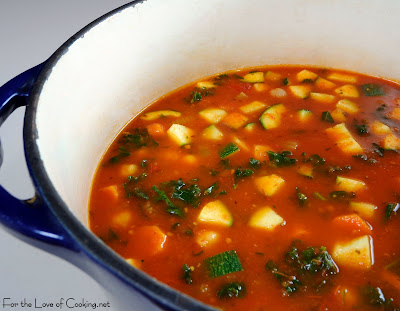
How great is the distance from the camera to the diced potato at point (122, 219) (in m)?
1.92

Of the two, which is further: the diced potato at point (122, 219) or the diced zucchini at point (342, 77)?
the diced zucchini at point (342, 77)

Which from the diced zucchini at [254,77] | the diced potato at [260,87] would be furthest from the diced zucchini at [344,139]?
the diced zucchini at [254,77]

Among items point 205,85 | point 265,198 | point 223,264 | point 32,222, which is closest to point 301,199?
point 265,198

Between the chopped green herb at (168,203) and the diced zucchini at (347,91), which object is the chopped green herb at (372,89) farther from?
the chopped green herb at (168,203)

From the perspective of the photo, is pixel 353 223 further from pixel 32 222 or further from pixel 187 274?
pixel 32 222

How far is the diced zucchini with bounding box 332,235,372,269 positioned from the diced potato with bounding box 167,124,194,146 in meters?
0.86

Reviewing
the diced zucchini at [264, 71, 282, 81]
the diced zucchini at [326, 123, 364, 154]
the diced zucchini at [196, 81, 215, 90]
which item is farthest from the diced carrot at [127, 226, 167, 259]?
the diced zucchini at [264, 71, 282, 81]

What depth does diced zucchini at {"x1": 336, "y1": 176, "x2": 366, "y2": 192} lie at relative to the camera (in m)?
2.04

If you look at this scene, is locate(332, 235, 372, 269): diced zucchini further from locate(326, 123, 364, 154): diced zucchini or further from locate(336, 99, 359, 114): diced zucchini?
locate(336, 99, 359, 114): diced zucchini

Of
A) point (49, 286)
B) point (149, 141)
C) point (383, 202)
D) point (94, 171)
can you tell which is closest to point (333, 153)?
point (383, 202)

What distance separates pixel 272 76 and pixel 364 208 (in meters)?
1.12

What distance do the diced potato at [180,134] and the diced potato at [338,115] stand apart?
0.73 m

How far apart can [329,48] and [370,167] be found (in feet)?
A: 3.28

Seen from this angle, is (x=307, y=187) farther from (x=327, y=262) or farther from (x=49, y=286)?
(x=49, y=286)
